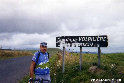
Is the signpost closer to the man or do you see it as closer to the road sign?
the road sign

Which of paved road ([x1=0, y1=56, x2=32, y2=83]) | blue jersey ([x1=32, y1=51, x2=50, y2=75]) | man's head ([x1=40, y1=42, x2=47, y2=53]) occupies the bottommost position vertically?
paved road ([x1=0, y1=56, x2=32, y2=83])

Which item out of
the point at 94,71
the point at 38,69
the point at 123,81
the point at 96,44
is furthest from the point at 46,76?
the point at 96,44

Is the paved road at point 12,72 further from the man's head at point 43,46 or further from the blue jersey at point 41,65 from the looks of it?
the man's head at point 43,46

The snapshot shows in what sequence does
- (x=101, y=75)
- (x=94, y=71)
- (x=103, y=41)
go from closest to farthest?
(x=101, y=75) < (x=94, y=71) < (x=103, y=41)

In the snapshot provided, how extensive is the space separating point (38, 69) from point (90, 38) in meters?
9.14

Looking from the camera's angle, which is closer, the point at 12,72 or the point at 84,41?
the point at 84,41

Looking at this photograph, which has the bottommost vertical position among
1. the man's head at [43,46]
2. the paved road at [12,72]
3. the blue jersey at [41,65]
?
the paved road at [12,72]

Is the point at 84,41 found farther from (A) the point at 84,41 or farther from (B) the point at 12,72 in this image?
(B) the point at 12,72

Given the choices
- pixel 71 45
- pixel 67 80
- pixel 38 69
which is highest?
pixel 71 45

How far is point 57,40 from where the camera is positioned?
18.2 m

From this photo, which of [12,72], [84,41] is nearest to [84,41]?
[84,41]

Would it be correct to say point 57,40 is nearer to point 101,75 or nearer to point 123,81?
point 101,75

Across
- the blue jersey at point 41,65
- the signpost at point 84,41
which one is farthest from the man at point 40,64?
the signpost at point 84,41

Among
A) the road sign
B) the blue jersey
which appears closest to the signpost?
the road sign
